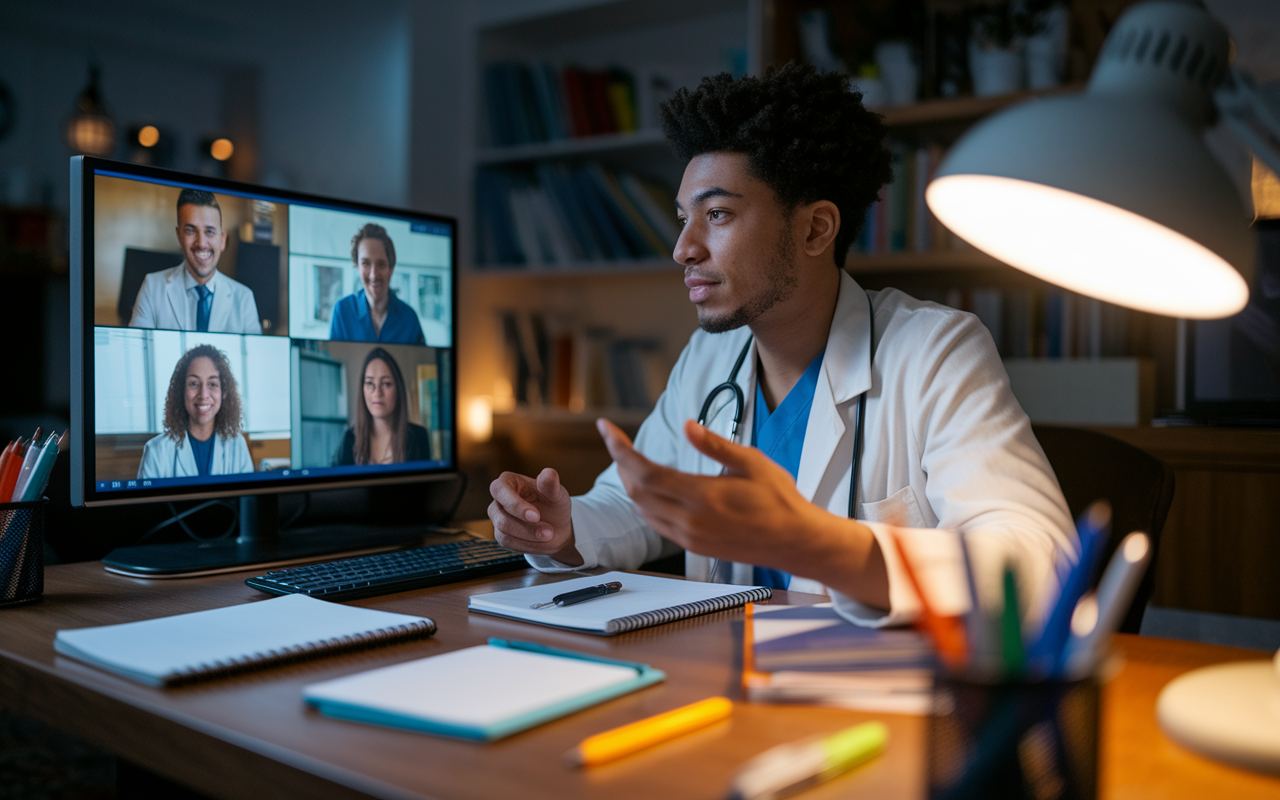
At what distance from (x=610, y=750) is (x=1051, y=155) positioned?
0.45 metres

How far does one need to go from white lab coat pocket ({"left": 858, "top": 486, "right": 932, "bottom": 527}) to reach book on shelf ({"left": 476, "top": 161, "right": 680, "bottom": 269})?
1866 mm

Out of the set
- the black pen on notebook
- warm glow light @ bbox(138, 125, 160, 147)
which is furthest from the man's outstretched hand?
warm glow light @ bbox(138, 125, 160, 147)

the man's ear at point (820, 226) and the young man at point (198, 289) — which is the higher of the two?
the man's ear at point (820, 226)

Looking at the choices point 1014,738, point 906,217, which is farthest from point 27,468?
point 906,217

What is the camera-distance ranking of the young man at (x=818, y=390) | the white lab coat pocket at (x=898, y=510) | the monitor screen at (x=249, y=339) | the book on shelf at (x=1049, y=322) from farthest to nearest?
the book on shelf at (x=1049, y=322)
the white lab coat pocket at (x=898, y=510)
the monitor screen at (x=249, y=339)
the young man at (x=818, y=390)

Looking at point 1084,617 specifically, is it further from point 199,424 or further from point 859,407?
point 199,424

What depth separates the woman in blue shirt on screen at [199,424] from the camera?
1072 mm

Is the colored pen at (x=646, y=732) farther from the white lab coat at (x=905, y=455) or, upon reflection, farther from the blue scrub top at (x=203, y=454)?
the blue scrub top at (x=203, y=454)

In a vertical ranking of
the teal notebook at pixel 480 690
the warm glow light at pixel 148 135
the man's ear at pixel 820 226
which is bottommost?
the teal notebook at pixel 480 690

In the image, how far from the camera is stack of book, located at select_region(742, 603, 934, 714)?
65cm

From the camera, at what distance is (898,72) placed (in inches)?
97.6

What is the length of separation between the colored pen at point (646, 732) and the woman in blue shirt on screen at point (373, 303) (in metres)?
0.80

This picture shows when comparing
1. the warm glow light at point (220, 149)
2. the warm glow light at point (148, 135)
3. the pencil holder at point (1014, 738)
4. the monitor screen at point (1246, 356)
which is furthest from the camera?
the warm glow light at point (220, 149)

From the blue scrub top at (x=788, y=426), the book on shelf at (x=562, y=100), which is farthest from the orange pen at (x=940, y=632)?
the book on shelf at (x=562, y=100)
